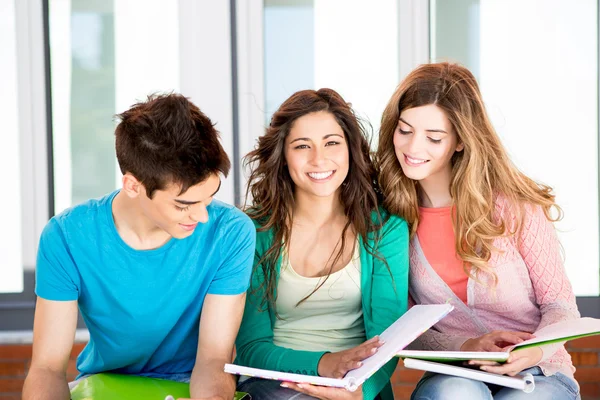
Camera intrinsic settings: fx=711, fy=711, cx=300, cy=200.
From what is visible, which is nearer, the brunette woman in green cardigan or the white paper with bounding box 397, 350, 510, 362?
the white paper with bounding box 397, 350, 510, 362

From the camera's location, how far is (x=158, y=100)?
1.65 m

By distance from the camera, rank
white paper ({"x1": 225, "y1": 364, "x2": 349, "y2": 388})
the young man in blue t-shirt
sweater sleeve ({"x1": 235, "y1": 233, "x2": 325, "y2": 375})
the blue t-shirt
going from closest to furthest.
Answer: white paper ({"x1": 225, "y1": 364, "x2": 349, "y2": 388}) < the young man in blue t-shirt < the blue t-shirt < sweater sleeve ({"x1": 235, "y1": 233, "x2": 325, "y2": 375})

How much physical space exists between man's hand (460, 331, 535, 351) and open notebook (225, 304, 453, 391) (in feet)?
0.58

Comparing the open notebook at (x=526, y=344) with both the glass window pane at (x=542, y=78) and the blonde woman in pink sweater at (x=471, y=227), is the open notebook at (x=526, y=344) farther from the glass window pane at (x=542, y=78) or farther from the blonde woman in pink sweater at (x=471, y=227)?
the glass window pane at (x=542, y=78)

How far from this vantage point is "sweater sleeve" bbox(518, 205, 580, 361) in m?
1.94

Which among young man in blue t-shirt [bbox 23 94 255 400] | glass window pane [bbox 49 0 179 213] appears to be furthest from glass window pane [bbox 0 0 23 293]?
young man in blue t-shirt [bbox 23 94 255 400]

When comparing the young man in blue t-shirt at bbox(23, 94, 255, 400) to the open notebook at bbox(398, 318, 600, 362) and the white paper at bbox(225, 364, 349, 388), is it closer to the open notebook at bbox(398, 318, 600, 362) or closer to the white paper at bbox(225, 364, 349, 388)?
the white paper at bbox(225, 364, 349, 388)

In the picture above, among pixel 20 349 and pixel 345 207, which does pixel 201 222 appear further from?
pixel 20 349

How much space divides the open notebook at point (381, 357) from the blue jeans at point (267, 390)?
238 mm

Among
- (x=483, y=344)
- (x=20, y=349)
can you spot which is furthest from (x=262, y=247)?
(x=20, y=349)

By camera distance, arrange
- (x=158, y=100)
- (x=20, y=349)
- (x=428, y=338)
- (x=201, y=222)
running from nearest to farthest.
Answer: (x=158, y=100)
(x=201, y=222)
(x=428, y=338)
(x=20, y=349)

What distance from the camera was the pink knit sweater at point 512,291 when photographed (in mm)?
1940

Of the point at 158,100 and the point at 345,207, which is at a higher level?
the point at 158,100

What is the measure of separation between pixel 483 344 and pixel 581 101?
65.1 inches
